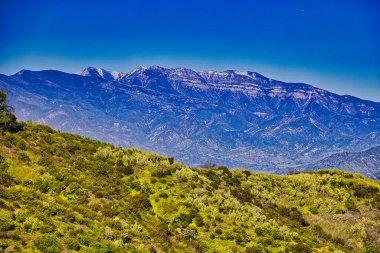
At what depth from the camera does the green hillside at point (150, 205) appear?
23.5 metres

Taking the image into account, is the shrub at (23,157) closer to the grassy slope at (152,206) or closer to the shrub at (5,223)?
the grassy slope at (152,206)

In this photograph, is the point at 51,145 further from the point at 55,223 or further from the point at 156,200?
the point at 55,223

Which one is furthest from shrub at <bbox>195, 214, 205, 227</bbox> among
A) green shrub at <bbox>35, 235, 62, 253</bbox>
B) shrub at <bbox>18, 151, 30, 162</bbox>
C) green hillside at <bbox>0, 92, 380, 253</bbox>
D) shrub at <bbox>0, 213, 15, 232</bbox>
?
shrub at <bbox>0, 213, 15, 232</bbox>

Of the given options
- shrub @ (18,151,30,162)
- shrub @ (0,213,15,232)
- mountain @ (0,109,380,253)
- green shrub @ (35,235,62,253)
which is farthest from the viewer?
shrub @ (18,151,30,162)

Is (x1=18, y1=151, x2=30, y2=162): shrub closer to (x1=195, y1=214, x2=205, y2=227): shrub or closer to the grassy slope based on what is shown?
the grassy slope

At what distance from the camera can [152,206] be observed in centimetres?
3431

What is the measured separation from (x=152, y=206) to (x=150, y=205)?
15.6 inches

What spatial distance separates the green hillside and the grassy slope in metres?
0.09

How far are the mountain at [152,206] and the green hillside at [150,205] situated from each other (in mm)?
86

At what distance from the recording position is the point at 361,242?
38469mm

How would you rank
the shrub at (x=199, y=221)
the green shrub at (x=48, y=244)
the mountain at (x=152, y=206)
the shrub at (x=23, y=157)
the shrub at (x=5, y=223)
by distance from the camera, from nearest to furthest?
the green shrub at (x=48, y=244) < the shrub at (x=5, y=223) < the mountain at (x=152, y=206) < the shrub at (x=199, y=221) < the shrub at (x=23, y=157)

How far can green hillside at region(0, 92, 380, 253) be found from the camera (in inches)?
925

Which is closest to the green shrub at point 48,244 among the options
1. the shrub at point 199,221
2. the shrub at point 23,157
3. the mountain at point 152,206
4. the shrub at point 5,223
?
the mountain at point 152,206

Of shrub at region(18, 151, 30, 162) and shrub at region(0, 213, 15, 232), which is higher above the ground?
shrub at region(18, 151, 30, 162)
